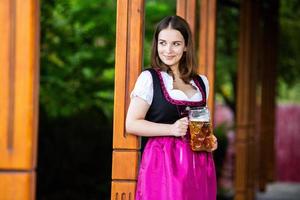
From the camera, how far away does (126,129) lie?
4324 mm

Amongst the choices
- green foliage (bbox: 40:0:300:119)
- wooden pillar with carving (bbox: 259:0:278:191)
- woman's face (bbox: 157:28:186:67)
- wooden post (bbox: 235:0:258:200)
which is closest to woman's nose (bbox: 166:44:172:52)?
woman's face (bbox: 157:28:186:67)

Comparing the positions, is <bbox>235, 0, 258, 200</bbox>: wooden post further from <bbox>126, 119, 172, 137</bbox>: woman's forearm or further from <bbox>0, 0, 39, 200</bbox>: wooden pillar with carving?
<bbox>0, 0, 39, 200</bbox>: wooden pillar with carving

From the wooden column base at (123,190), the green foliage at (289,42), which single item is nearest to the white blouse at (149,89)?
the wooden column base at (123,190)

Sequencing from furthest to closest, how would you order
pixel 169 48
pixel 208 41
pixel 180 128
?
pixel 208 41, pixel 169 48, pixel 180 128

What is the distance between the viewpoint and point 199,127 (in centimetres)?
409

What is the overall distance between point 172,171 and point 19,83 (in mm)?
1170

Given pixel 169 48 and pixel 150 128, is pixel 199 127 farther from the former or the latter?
pixel 169 48

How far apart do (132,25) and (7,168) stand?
1.66 metres

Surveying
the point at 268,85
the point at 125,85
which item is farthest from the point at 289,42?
the point at 125,85

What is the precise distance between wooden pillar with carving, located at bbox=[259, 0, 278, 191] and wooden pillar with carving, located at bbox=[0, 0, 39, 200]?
450 inches

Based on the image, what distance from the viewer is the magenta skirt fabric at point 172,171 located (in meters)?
4.12

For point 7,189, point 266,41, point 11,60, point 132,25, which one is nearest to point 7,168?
point 7,189

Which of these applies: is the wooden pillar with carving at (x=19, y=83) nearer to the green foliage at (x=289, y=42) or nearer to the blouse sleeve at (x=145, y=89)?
the blouse sleeve at (x=145, y=89)

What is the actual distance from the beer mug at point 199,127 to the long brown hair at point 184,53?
10.7 inches
